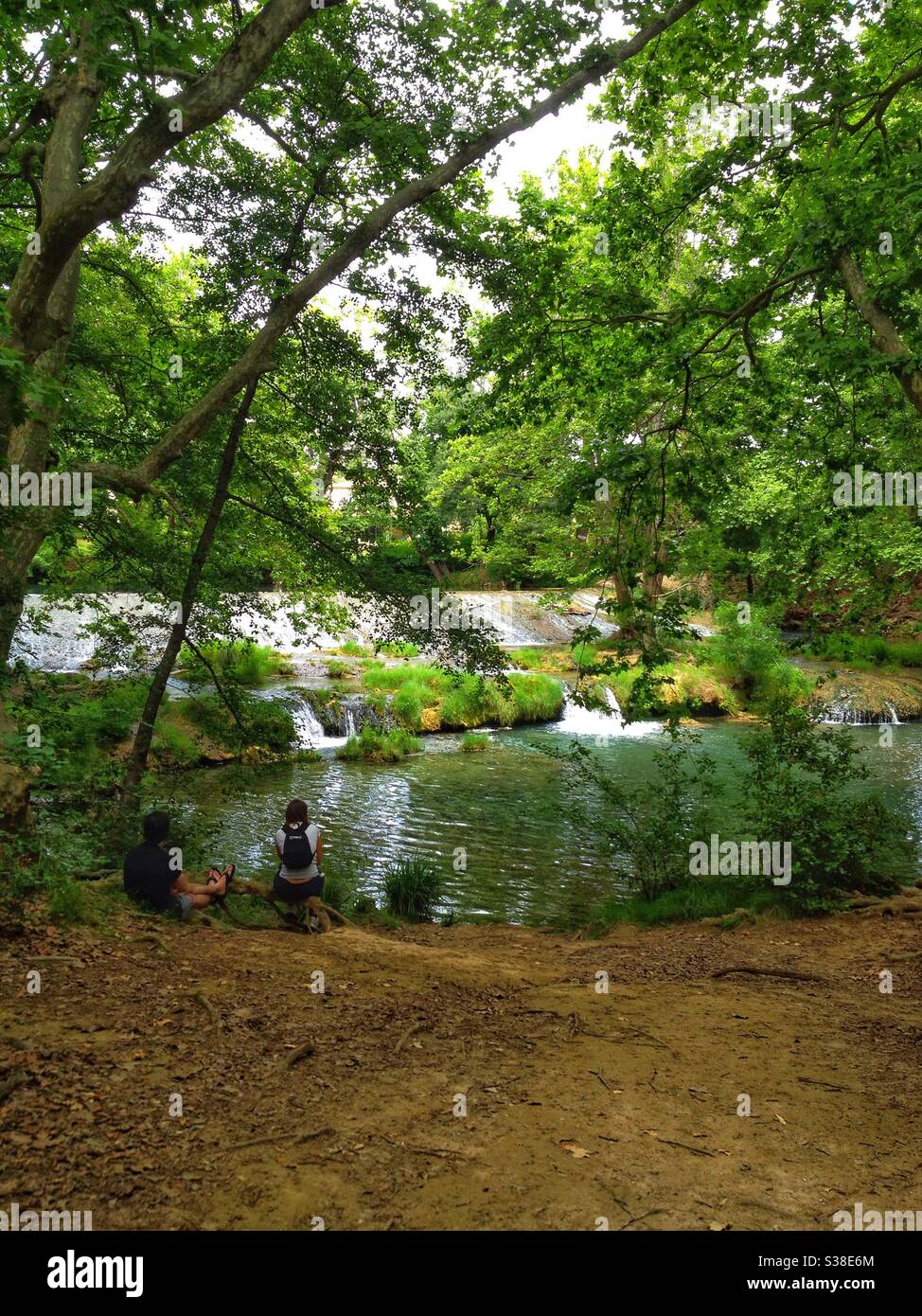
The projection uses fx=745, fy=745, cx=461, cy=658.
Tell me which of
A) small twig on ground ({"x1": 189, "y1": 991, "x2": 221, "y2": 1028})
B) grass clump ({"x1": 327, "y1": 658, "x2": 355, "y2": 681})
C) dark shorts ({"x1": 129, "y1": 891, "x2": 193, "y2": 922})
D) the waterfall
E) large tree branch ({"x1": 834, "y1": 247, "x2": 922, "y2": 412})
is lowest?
dark shorts ({"x1": 129, "y1": 891, "x2": 193, "y2": 922})

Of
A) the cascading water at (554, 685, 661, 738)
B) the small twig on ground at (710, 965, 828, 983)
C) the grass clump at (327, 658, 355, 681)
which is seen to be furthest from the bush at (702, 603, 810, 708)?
the small twig on ground at (710, 965, 828, 983)

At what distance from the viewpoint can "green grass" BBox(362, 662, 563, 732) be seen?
796 inches

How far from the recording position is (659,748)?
18.4 m

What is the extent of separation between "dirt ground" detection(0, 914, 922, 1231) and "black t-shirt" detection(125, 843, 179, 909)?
762 mm

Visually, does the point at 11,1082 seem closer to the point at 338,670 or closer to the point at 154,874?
the point at 154,874

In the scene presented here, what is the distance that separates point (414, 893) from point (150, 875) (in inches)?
153

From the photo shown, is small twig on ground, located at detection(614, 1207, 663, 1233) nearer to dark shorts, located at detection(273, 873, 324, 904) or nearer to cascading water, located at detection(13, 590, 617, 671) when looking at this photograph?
dark shorts, located at detection(273, 873, 324, 904)

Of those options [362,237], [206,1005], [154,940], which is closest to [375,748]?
[154,940]

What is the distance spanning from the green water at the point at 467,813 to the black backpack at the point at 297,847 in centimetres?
125

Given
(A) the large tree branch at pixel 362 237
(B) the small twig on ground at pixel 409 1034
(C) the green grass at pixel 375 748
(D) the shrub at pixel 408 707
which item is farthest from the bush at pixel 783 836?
(D) the shrub at pixel 408 707

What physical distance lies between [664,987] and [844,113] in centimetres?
839

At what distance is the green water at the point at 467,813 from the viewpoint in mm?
10312

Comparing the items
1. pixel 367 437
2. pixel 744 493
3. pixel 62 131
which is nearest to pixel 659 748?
pixel 744 493

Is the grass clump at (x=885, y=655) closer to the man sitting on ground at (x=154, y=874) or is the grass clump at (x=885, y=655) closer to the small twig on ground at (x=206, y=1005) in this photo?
the man sitting on ground at (x=154, y=874)
